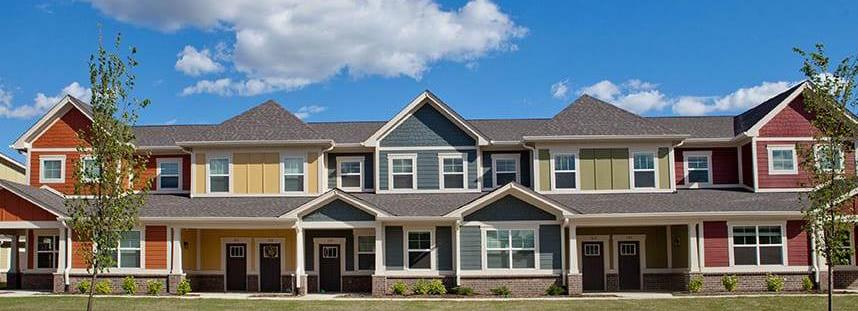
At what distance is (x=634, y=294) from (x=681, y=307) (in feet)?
15.8

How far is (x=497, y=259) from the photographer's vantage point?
27.5 metres

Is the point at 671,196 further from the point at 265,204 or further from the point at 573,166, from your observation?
the point at 265,204

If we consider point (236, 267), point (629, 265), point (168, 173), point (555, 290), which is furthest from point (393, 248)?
point (168, 173)

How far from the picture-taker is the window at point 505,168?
99.8ft

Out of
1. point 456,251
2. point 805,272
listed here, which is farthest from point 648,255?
point 456,251

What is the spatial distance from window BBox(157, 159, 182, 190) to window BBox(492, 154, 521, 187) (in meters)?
11.6

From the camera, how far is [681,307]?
22391 mm

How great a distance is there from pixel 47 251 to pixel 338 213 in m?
11.7

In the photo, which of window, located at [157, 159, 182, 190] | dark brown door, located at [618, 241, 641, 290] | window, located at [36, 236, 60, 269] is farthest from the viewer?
window, located at [157, 159, 182, 190]

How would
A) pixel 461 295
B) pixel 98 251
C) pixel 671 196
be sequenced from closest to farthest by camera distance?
pixel 98 251
pixel 461 295
pixel 671 196

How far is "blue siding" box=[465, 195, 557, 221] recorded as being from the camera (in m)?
27.5

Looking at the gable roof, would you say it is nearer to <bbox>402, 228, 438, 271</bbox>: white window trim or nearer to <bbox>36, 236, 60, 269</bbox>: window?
<bbox>402, 228, 438, 271</bbox>: white window trim

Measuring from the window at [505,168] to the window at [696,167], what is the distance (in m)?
6.16

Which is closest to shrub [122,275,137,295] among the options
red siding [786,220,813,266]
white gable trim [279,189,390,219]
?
white gable trim [279,189,390,219]
